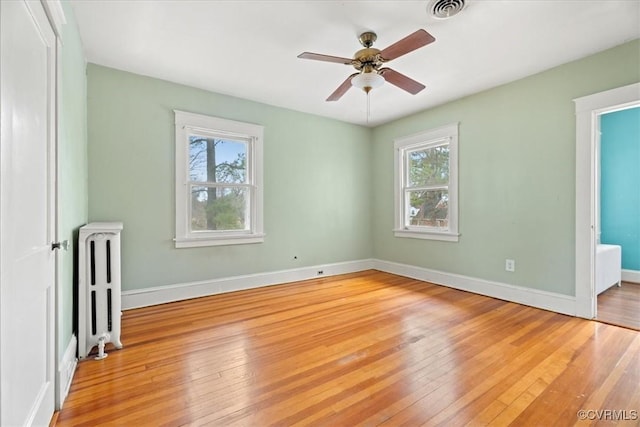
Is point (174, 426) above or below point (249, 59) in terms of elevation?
below

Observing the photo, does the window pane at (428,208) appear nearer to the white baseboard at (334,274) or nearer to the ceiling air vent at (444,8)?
the white baseboard at (334,274)

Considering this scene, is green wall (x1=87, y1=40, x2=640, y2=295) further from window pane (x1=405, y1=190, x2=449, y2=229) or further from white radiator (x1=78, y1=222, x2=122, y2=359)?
white radiator (x1=78, y1=222, x2=122, y2=359)

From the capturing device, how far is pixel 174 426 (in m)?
1.43

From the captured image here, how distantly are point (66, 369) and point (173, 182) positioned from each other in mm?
2101

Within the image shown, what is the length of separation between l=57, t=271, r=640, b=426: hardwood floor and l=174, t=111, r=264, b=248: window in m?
0.97

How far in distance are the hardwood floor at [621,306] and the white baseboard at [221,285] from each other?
3.09 m

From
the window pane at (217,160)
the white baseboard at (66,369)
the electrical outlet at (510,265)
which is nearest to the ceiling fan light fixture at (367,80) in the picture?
the window pane at (217,160)

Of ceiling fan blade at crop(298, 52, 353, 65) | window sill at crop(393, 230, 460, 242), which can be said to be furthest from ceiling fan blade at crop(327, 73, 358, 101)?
window sill at crop(393, 230, 460, 242)

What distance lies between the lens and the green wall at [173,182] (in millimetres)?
3010

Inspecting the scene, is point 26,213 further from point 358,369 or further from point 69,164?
point 358,369

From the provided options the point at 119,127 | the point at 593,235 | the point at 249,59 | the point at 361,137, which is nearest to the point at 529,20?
the point at 593,235

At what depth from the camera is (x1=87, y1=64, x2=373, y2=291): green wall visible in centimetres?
301

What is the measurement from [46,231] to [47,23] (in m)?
1.03

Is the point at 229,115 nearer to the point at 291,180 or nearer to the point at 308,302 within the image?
the point at 291,180
